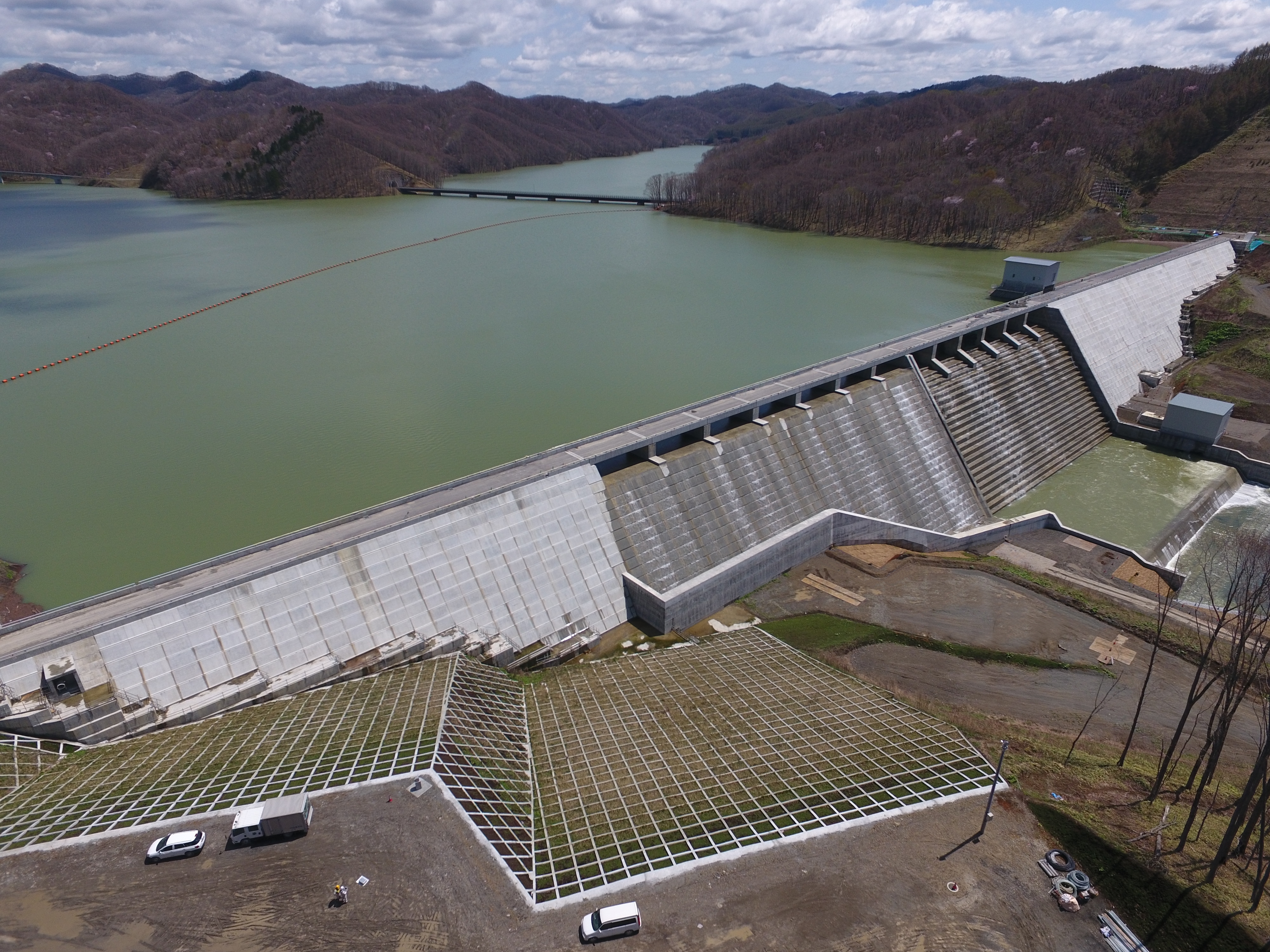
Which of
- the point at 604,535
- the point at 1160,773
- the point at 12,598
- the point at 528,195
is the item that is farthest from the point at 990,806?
the point at 528,195

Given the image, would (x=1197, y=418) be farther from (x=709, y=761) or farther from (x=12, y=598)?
(x=12, y=598)

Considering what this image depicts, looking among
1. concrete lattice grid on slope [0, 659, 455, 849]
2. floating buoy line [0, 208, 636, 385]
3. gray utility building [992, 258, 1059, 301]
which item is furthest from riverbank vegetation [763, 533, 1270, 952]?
floating buoy line [0, 208, 636, 385]

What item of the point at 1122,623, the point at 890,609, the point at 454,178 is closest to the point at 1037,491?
the point at 1122,623

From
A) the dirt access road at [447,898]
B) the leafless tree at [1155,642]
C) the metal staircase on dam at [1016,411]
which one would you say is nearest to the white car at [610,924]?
the dirt access road at [447,898]

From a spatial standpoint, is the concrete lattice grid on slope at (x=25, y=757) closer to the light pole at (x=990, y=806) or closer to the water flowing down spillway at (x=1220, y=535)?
the light pole at (x=990, y=806)

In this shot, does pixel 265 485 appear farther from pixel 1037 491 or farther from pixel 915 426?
pixel 1037 491
